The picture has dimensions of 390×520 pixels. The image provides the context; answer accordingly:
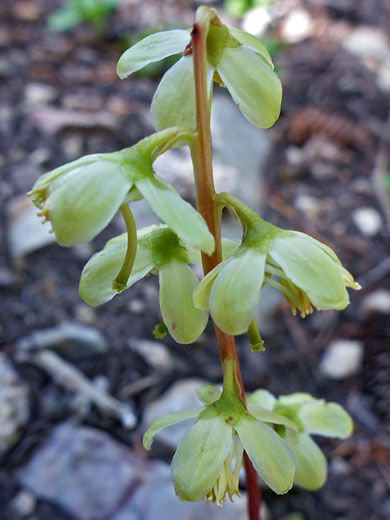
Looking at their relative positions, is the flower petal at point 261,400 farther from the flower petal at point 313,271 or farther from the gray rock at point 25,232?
the gray rock at point 25,232

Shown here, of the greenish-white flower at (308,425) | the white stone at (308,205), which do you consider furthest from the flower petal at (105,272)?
the white stone at (308,205)

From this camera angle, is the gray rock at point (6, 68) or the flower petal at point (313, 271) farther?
the gray rock at point (6, 68)

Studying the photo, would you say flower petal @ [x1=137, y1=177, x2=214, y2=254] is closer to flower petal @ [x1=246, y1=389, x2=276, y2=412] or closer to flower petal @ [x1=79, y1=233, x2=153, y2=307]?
flower petal @ [x1=79, y1=233, x2=153, y2=307]

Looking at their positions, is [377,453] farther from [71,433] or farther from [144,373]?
[71,433]

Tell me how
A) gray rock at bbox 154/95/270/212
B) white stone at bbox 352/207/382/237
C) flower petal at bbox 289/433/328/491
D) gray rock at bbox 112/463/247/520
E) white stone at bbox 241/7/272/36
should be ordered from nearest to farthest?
flower petal at bbox 289/433/328/491 < gray rock at bbox 112/463/247/520 < gray rock at bbox 154/95/270/212 < white stone at bbox 352/207/382/237 < white stone at bbox 241/7/272/36

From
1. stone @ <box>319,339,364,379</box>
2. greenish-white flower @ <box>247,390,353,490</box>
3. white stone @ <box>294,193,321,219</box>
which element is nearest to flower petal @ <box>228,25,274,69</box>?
greenish-white flower @ <box>247,390,353,490</box>

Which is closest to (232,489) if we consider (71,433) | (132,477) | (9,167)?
(132,477)
